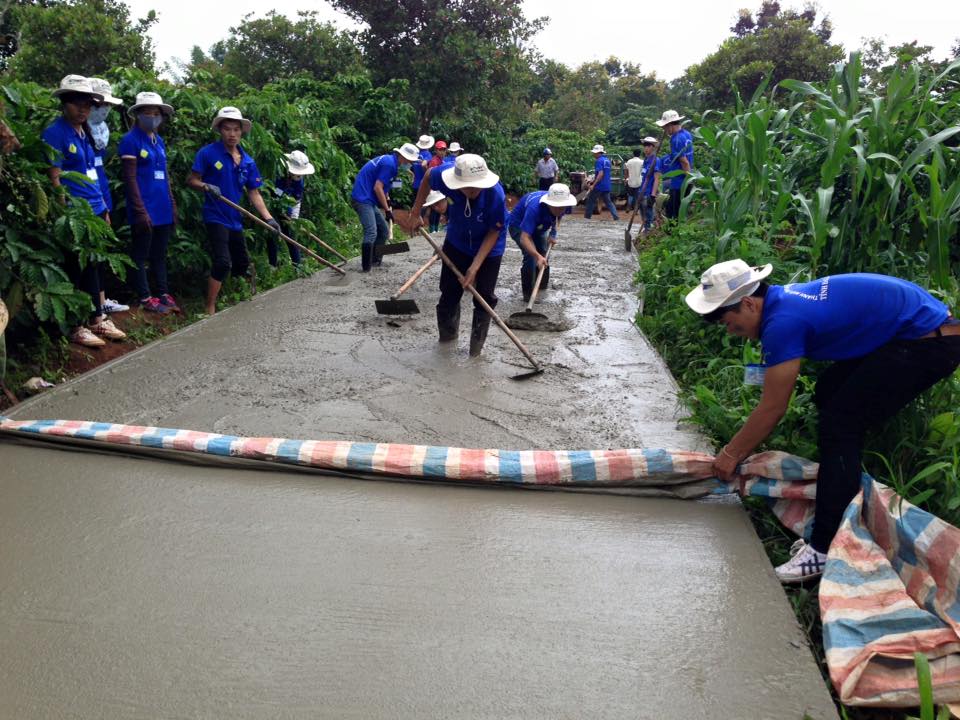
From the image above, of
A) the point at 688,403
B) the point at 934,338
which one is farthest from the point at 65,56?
the point at 934,338

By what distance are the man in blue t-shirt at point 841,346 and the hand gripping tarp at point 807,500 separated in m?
0.14

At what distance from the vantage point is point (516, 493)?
122 inches

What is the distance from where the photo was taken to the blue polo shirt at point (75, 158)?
4.49 m

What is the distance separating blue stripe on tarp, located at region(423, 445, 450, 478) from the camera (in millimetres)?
3143

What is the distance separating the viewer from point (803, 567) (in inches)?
101

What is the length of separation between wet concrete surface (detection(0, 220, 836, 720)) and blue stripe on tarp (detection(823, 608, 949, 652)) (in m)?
0.11

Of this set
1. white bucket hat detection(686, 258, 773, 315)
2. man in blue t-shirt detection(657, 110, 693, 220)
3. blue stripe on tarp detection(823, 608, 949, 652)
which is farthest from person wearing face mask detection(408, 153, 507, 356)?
man in blue t-shirt detection(657, 110, 693, 220)

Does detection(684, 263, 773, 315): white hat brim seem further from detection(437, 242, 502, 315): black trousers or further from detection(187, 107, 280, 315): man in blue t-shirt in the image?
detection(187, 107, 280, 315): man in blue t-shirt

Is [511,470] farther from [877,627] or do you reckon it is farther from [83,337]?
[83,337]

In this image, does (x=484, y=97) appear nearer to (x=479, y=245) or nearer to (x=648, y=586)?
(x=479, y=245)

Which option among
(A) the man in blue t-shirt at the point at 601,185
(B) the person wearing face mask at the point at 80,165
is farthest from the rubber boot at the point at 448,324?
(A) the man in blue t-shirt at the point at 601,185

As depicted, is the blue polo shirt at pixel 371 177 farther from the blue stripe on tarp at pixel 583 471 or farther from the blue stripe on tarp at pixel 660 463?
the blue stripe on tarp at pixel 660 463

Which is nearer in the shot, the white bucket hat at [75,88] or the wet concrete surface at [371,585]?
the wet concrete surface at [371,585]

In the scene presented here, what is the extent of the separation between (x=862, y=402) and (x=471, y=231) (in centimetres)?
315
